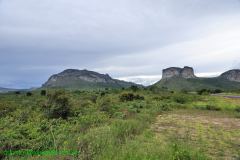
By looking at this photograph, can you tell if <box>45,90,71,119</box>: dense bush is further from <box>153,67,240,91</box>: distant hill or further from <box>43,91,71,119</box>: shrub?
<box>153,67,240,91</box>: distant hill

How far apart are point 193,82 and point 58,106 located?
504 ft

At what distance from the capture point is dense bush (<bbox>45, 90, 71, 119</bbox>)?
14.5 meters

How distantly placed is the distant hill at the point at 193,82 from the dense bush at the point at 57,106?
117 meters

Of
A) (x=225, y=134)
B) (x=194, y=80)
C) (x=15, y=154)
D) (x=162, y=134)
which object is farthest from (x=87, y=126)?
(x=194, y=80)

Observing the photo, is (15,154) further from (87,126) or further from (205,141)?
(205,141)

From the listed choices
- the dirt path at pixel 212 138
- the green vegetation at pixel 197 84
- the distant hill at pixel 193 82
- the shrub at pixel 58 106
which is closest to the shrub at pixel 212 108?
the dirt path at pixel 212 138

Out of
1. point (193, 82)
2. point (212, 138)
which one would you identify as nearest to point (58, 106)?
point (212, 138)

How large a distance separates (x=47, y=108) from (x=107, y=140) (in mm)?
7917

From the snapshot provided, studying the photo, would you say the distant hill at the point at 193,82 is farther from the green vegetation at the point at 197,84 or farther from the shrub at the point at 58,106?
the shrub at the point at 58,106

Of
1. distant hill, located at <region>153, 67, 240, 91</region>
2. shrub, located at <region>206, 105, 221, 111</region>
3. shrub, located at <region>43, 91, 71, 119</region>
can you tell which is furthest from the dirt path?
distant hill, located at <region>153, 67, 240, 91</region>

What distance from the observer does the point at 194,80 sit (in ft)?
555

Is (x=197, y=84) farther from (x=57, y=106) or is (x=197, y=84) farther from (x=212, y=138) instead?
(x=212, y=138)

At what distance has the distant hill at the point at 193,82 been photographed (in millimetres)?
150500

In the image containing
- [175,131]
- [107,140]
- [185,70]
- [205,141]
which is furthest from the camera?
[185,70]
